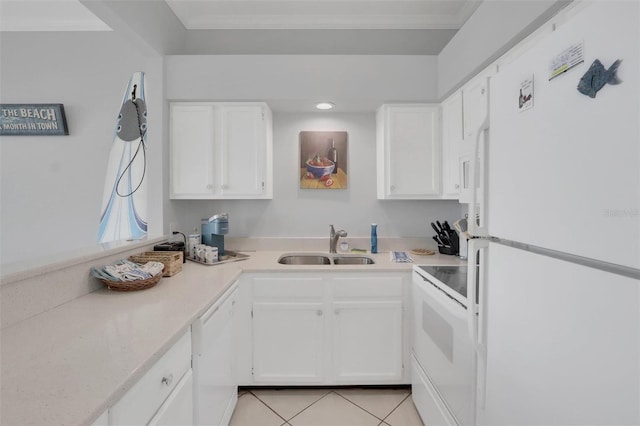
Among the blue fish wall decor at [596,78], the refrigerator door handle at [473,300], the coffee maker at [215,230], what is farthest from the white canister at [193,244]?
the blue fish wall decor at [596,78]

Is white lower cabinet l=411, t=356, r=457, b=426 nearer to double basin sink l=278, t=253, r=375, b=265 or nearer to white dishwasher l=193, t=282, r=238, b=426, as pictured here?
double basin sink l=278, t=253, r=375, b=265

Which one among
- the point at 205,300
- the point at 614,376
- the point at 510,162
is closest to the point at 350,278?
the point at 205,300

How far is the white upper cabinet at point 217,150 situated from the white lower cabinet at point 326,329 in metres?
0.81

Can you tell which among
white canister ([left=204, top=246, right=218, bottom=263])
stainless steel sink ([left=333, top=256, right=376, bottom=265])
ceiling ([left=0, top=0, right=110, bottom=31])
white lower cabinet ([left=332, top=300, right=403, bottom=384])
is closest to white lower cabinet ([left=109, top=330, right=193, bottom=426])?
white canister ([left=204, top=246, right=218, bottom=263])

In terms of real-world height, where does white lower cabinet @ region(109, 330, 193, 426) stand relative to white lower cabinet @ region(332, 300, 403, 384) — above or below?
above

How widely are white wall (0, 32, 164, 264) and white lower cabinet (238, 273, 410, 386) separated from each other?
5.85 ft

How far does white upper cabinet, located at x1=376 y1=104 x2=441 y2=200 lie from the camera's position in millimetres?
2332

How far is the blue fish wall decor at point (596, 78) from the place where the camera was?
0.54 metres

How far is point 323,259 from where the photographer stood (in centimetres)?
253

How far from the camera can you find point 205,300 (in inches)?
52.2

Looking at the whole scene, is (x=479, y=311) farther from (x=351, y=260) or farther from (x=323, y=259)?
(x=323, y=259)

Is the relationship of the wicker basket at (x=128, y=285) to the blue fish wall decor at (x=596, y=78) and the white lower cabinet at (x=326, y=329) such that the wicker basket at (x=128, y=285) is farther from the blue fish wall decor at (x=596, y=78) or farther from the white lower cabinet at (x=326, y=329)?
the blue fish wall decor at (x=596, y=78)

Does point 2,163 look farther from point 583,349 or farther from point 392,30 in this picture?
point 583,349

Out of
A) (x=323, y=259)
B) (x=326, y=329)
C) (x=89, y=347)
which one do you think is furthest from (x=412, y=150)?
(x=89, y=347)
